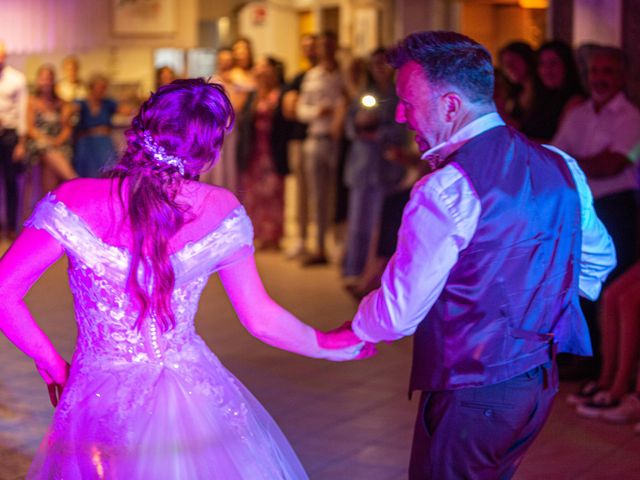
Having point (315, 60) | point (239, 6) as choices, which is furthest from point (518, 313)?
point (239, 6)

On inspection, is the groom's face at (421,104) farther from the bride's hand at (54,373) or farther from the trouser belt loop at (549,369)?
the bride's hand at (54,373)

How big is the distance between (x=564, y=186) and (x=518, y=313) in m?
0.34

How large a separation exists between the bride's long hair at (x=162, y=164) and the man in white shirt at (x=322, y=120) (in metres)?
7.30

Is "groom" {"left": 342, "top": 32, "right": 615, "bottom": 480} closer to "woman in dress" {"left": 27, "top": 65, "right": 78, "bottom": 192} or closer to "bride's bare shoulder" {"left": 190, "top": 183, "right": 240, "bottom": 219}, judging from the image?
"bride's bare shoulder" {"left": 190, "top": 183, "right": 240, "bottom": 219}

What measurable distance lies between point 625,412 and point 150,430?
3207mm

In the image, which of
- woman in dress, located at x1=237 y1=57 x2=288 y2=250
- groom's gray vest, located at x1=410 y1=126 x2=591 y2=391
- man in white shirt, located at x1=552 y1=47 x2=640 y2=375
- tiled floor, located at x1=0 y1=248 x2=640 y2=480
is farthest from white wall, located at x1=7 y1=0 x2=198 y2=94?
groom's gray vest, located at x1=410 y1=126 x2=591 y2=391

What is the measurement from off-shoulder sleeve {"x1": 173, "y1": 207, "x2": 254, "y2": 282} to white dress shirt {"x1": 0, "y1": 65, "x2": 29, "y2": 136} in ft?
33.6

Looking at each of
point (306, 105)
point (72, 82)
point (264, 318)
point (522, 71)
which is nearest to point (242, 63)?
point (306, 105)

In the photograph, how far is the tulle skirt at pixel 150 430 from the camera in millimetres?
3016

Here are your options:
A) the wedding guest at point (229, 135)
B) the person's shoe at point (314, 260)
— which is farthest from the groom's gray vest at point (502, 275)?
the wedding guest at point (229, 135)

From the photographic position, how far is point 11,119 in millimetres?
12844

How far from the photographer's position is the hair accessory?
2.97m

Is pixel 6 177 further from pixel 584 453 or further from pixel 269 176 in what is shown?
pixel 584 453

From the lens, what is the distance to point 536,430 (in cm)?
295
